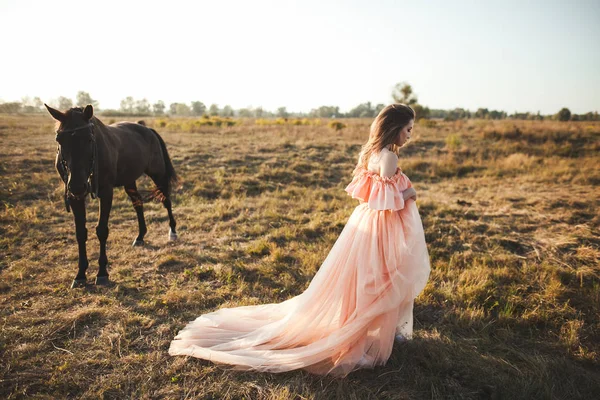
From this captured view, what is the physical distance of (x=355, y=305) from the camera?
2.80 meters

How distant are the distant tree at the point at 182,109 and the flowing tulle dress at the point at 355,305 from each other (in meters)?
120

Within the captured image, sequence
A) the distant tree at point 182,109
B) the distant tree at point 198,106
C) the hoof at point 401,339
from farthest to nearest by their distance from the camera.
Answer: the distant tree at point 182,109, the distant tree at point 198,106, the hoof at point 401,339

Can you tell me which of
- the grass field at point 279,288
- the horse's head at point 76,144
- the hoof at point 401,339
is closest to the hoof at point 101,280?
the grass field at point 279,288

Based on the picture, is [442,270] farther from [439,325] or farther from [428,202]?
[428,202]

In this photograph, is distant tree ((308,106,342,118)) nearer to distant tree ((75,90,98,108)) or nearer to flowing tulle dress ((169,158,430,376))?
distant tree ((75,90,98,108))

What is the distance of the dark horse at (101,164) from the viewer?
3.65m

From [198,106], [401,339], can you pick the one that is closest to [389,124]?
[401,339]

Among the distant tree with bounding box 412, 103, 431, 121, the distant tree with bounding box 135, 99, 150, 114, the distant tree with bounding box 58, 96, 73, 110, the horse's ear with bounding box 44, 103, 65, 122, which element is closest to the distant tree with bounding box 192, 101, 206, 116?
the distant tree with bounding box 135, 99, 150, 114

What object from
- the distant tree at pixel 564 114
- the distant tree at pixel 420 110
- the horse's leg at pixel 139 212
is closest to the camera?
the horse's leg at pixel 139 212

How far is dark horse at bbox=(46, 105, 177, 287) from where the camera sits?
3.65 meters

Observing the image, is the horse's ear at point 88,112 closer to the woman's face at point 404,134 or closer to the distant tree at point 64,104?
the distant tree at point 64,104

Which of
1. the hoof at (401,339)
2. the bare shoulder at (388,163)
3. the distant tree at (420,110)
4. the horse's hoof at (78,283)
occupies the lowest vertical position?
the horse's hoof at (78,283)

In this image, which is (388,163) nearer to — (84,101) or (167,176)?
(167,176)

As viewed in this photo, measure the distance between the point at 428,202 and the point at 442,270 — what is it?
3.28m
